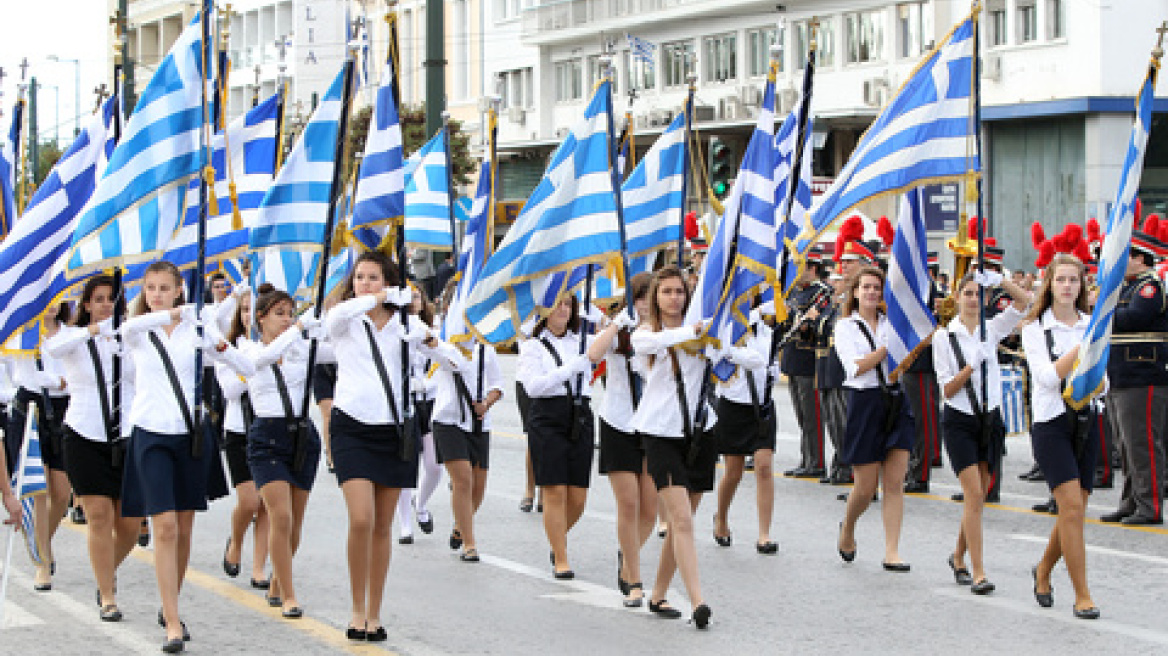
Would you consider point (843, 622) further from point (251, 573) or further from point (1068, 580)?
point (251, 573)

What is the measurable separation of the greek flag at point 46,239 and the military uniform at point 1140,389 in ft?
23.6

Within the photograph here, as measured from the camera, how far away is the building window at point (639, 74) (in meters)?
47.1

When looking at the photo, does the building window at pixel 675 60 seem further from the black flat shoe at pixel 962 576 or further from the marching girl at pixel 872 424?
the black flat shoe at pixel 962 576

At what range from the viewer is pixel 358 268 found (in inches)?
339

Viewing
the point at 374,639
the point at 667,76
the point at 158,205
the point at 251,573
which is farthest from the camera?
the point at 667,76

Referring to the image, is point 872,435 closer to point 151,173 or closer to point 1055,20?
point 151,173

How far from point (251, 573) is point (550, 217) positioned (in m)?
2.77

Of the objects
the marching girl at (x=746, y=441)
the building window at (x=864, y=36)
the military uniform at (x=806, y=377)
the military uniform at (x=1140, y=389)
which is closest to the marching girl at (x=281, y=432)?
the marching girl at (x=746, y=441)

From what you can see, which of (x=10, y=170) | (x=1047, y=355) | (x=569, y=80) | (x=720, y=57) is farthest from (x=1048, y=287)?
(x=569, y=80)

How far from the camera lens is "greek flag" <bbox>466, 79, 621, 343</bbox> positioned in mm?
10094

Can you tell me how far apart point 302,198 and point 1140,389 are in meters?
6.37

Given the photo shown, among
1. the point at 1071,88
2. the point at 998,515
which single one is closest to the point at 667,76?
the point at 1071,88

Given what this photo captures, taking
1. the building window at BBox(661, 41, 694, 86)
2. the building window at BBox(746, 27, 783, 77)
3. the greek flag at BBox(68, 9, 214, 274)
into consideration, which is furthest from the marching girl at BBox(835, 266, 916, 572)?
the building window at BBox(661, 41, 694, 86)

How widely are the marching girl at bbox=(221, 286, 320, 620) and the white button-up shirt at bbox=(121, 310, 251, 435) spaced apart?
41cm
